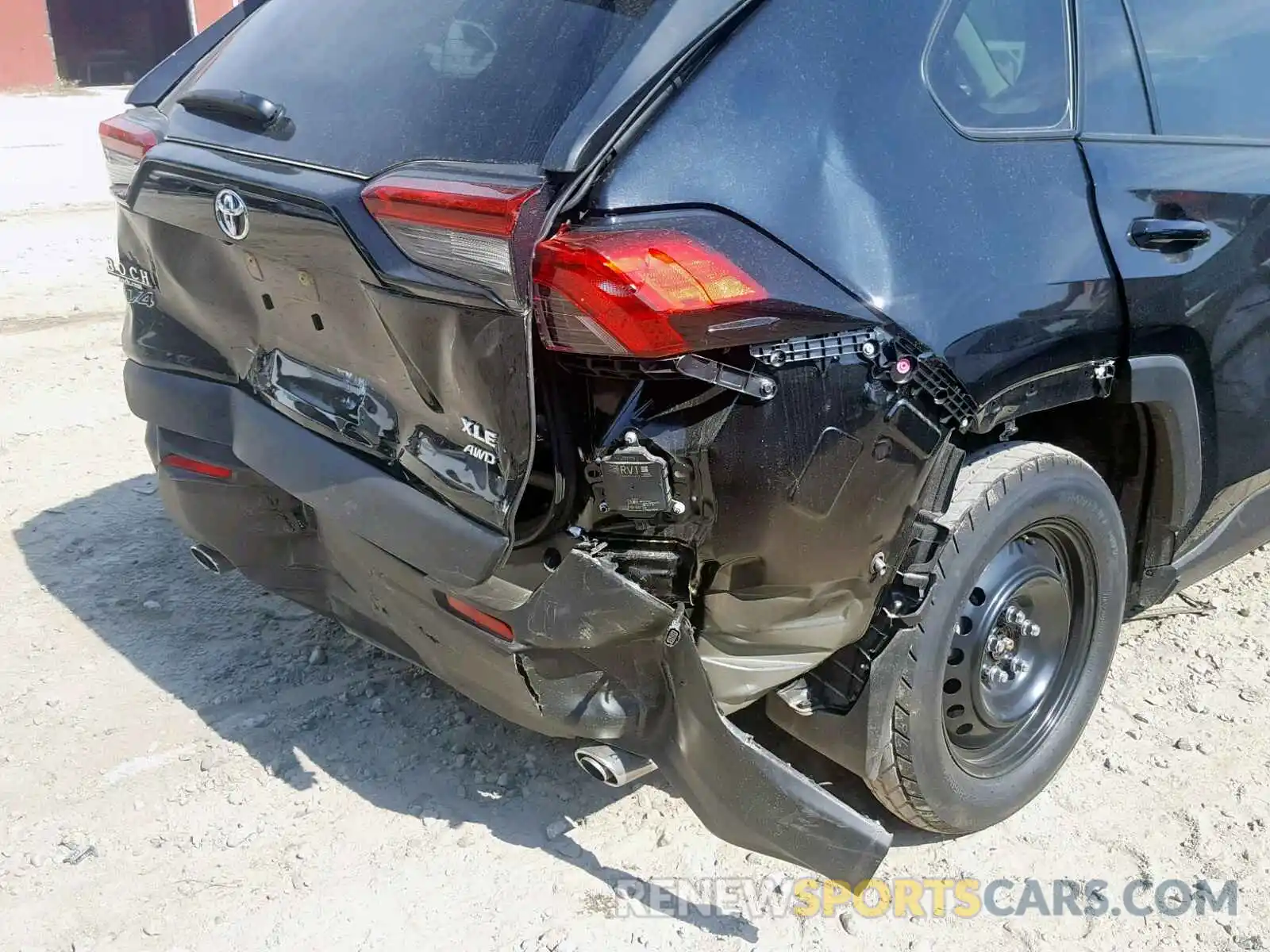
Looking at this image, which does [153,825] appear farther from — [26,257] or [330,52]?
[26,257]

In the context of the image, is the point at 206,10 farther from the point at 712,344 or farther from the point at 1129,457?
the point at 712,344

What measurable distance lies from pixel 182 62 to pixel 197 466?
1083 millimetres

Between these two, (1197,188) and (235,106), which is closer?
(235,106)

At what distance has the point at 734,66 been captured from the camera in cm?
200

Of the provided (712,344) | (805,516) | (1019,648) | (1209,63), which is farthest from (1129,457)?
(712,344)

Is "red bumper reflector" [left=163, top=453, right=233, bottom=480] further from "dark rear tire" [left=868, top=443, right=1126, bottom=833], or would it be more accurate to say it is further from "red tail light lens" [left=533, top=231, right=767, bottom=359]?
"dark rear tire" [left=868, top=443, right=1126, bottom=833]

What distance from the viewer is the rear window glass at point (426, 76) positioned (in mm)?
2027

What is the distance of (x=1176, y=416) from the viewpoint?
270 centimetres

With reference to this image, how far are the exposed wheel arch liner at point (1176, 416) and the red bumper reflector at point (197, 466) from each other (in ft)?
6.77

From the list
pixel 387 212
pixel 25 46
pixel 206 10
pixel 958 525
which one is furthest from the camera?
pixel 206 10

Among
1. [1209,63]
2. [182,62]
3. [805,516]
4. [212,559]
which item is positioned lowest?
[212,559]

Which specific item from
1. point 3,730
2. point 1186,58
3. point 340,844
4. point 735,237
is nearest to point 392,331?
point 735,237

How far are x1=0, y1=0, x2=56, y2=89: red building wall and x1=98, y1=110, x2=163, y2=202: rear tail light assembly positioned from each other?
69.0ft

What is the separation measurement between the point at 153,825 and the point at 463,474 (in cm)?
129
